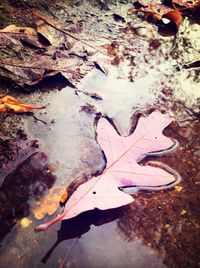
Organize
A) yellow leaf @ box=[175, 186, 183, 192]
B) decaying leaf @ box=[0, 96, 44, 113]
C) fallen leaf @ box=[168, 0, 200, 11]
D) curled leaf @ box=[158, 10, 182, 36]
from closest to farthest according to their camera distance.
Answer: yellow leaf @ box=[175, 186, 183, 192] < decaying leaf @ box=[0, 96, 44, 113] < curled leaf @ box=[158, 10, 182, 36] < fallen leaf @ box=[168, 0, 200, 11]

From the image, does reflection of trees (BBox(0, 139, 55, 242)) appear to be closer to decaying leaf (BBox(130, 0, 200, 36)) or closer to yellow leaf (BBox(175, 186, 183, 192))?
yellow leaf (BBox(175, 186, 183, 192))

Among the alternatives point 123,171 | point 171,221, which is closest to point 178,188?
point 171,221

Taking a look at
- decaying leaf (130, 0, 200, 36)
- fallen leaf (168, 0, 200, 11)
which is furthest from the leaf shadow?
fallen leaf (168, 0, 200, 11)

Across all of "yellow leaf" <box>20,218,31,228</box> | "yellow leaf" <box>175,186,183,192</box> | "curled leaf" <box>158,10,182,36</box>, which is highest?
"curled leaf" <box>158,10,182,36</box>

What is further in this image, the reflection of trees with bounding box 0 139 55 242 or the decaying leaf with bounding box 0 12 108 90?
the decaying leaf with bounding box 0 12 108 90

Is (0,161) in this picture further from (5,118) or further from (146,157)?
(146,157)

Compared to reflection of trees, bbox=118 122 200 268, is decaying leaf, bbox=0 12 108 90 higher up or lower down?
higher up
